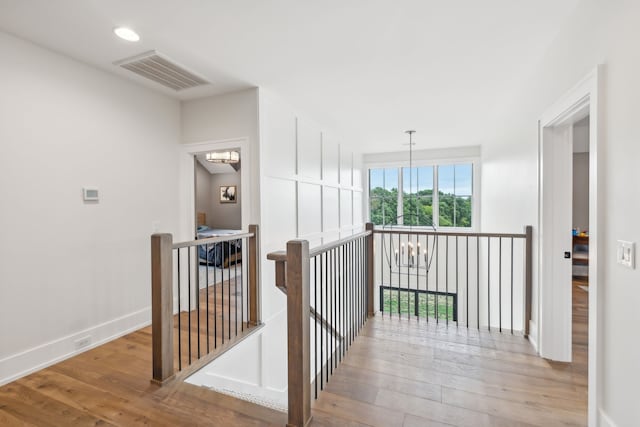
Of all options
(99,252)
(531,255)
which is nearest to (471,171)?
(531,255)

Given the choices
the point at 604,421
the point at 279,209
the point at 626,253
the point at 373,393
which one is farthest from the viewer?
the point at 279,209

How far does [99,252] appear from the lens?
2.80 m

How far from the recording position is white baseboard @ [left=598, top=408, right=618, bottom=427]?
4.70 feet

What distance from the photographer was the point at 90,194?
272 cm

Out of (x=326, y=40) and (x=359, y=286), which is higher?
(x=326, y=40)

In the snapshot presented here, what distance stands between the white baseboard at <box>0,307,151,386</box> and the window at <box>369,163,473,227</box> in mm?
5233

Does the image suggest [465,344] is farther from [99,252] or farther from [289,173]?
[99,252]

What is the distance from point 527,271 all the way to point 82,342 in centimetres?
409

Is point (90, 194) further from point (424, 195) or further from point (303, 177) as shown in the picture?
point (424, 195)

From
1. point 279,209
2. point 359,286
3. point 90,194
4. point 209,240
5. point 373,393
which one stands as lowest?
point 373,393

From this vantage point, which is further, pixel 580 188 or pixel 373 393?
pixel 580 188

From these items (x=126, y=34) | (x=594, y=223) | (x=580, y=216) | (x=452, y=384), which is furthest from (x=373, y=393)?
(x=580, y=216)

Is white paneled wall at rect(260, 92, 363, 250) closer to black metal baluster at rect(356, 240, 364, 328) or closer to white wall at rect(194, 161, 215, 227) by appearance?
black metal baluster at rect(356, 240, 364, 328)

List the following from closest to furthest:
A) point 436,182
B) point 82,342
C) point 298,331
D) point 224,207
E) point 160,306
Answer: point 298,331
point 160,306
point 82,342
point 436,182
point 224,207
